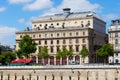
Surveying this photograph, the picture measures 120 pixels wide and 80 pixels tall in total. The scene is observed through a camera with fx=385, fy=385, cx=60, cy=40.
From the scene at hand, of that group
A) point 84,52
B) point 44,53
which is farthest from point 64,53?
point 44,53

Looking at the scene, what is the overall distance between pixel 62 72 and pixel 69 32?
39383 mm

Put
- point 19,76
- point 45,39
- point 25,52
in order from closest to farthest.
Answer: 1. point 19,76
2. point 25,52
3. point 45,39

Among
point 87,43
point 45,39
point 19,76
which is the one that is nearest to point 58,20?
point 45,39

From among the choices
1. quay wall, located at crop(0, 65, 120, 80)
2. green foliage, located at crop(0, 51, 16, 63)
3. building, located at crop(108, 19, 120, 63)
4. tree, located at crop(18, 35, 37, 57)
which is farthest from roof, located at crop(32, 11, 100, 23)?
quay wall, located at crop(0, 65, 120, 80)

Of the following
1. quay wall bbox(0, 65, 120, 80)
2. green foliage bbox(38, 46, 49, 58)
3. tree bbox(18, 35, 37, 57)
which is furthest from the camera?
green foliage bbox(38, 46, 49, 58)

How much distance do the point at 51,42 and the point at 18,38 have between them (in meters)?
13.6

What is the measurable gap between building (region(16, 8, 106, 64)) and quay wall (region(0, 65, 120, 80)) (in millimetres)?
33057

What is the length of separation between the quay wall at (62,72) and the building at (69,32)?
3306 centimetres

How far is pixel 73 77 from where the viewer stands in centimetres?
8312

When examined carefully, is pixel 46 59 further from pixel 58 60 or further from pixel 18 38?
pixel 18 38

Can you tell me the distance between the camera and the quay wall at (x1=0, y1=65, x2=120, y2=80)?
79312 mm

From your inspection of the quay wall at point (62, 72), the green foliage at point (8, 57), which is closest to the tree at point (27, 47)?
the quay wall at point (62, 72)

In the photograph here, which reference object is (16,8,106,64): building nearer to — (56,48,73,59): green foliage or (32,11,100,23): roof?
(32,11,100,23): roof

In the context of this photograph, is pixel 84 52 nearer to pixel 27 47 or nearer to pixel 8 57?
pixel 27 47
